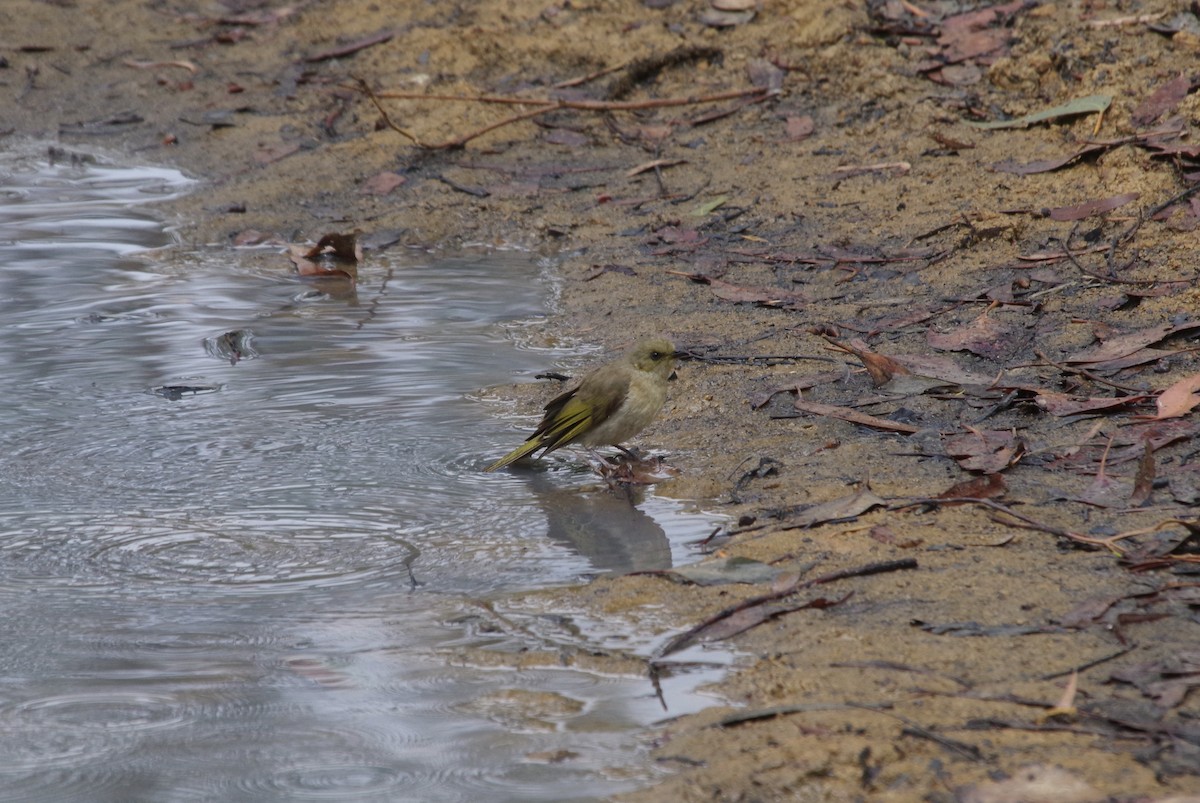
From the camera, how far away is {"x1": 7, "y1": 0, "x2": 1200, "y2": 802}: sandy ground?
10.6 ft

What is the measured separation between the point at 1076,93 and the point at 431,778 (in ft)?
21.6

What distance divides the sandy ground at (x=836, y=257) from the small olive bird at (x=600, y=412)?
0.26 metres

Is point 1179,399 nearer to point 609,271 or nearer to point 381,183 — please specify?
point 609,271

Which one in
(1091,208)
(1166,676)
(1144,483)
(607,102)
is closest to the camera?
(1166,676)

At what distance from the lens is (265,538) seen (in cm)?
464

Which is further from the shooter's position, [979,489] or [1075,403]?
[1075,403]

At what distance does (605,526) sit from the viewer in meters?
4.80

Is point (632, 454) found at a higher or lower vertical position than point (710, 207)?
lower

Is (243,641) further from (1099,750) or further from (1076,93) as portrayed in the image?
(1076,93)

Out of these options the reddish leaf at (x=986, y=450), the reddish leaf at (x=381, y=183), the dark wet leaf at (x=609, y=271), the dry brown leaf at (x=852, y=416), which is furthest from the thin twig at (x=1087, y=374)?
the reddish leaf at (x=381, y=183)

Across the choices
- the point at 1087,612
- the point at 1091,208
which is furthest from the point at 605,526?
the point at 1091,208

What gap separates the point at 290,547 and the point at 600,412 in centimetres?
133

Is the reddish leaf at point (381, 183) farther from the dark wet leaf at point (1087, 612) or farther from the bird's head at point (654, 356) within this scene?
the dark wet leaf at point (1087, 612)

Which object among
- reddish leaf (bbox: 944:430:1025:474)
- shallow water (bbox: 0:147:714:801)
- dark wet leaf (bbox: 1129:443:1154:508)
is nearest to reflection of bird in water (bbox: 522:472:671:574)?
shallow water (bbox: 0:147:714:801)
